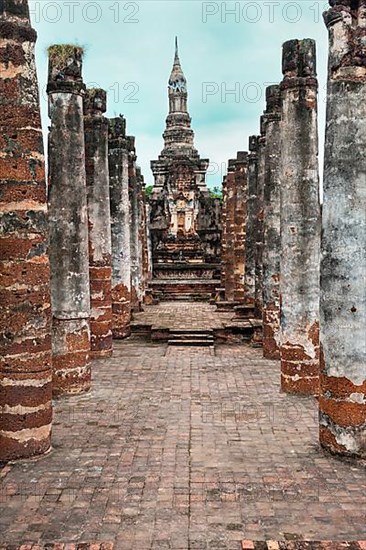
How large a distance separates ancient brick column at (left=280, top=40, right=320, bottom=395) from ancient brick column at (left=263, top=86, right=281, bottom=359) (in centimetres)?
316

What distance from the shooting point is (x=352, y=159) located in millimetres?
8508

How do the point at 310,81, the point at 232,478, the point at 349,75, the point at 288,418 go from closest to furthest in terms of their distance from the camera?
1. the point at 232,478
2. the point at 349,75
3. the point at 288,418
4. the point at 310,81

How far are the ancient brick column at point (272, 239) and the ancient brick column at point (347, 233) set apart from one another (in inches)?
260

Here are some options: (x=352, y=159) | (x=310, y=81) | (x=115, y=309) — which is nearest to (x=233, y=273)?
(x=115, y=309)

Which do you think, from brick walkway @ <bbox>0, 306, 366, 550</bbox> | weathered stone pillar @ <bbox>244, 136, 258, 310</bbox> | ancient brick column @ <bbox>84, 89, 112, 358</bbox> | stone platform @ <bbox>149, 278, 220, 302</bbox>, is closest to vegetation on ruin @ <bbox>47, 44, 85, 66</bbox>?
ancient brick column @ <bbox>84, 89, 112, 358</bbox>

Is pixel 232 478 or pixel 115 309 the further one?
pixel 115 309

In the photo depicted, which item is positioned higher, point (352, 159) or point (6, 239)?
point (352, 159)

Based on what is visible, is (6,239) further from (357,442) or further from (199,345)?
(199,345)

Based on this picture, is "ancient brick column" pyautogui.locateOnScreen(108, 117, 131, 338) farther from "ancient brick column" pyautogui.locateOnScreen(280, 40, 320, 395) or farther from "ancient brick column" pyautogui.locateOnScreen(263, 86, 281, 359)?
"ancient brick column" pyautogui.locateOnScreen(280, 40, 320, 395)

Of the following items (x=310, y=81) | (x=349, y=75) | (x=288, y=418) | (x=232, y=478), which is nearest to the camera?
(x=232, y=478)

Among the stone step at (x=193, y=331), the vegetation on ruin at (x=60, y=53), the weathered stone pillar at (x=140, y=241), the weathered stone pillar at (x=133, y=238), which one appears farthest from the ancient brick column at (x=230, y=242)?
the vegetation on ruin at (x=60, y=53)

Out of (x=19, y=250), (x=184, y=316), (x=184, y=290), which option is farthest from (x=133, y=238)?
(x=19, y=250)

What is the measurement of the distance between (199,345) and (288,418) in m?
7.67

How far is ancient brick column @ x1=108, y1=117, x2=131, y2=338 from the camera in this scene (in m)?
19.2
